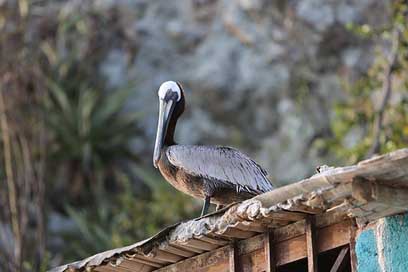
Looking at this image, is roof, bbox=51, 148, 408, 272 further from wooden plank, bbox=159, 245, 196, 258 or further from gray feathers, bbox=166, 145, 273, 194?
gray feathers, bbox=166, 145, 273, 194

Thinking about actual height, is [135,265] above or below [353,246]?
above

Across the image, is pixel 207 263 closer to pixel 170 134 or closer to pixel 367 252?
pixel 367 252

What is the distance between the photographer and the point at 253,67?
66.2ft

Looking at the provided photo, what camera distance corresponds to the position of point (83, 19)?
21.0 m

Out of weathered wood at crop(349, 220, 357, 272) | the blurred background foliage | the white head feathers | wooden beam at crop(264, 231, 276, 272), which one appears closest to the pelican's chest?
the white head feathers

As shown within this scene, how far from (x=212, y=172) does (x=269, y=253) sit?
1854mm

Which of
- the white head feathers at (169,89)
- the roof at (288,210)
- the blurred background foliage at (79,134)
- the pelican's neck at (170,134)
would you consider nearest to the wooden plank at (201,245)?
the roof at (288,210)

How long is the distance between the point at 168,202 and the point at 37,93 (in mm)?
2547

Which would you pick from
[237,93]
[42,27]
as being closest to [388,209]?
[237,93]

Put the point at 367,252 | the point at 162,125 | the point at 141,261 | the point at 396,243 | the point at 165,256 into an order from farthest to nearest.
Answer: the point at 162,125 → the point at 141,261 → the point at 165,256 → the point at 367,252 → the point at 396,243

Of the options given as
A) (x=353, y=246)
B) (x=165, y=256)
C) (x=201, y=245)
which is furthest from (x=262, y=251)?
(x=165, y=256)

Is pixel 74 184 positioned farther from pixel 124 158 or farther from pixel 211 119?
pixel 211 119

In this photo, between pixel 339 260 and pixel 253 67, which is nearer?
pixel 339 260

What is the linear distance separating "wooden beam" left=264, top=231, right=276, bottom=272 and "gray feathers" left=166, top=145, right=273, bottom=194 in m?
1.54
